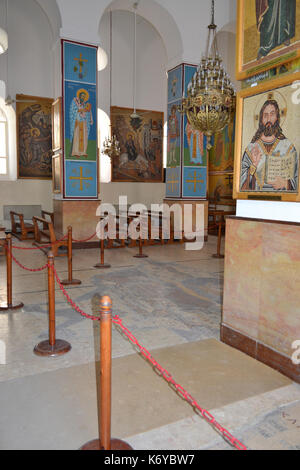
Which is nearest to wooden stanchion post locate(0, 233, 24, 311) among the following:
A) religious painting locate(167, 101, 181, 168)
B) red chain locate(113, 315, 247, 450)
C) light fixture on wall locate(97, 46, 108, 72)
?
red chain locate(113, 315, 247, 450)

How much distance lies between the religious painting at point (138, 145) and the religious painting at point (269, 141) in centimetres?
1343

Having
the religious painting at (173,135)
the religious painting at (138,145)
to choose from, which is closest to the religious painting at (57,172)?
the religious painting at (173,135)

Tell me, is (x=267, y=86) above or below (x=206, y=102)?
below

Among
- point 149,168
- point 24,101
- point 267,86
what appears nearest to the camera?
point 267,86

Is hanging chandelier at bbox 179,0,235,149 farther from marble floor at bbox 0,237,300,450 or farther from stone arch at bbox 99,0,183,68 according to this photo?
marble floor at bbox 0,237,300,450

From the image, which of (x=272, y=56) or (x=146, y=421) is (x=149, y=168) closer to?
(x=272, y=56)

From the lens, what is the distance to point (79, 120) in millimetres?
10086

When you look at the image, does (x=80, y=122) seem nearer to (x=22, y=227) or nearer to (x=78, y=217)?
(x=78, y=217)

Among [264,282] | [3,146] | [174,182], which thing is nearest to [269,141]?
[264,282]

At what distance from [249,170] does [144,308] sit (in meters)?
2.49

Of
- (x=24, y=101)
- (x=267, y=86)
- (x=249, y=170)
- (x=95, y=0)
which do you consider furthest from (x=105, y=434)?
(x=24, y=101)

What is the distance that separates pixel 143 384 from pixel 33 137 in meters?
14.2

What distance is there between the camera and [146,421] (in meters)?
2.54

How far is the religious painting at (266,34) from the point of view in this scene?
310cm
